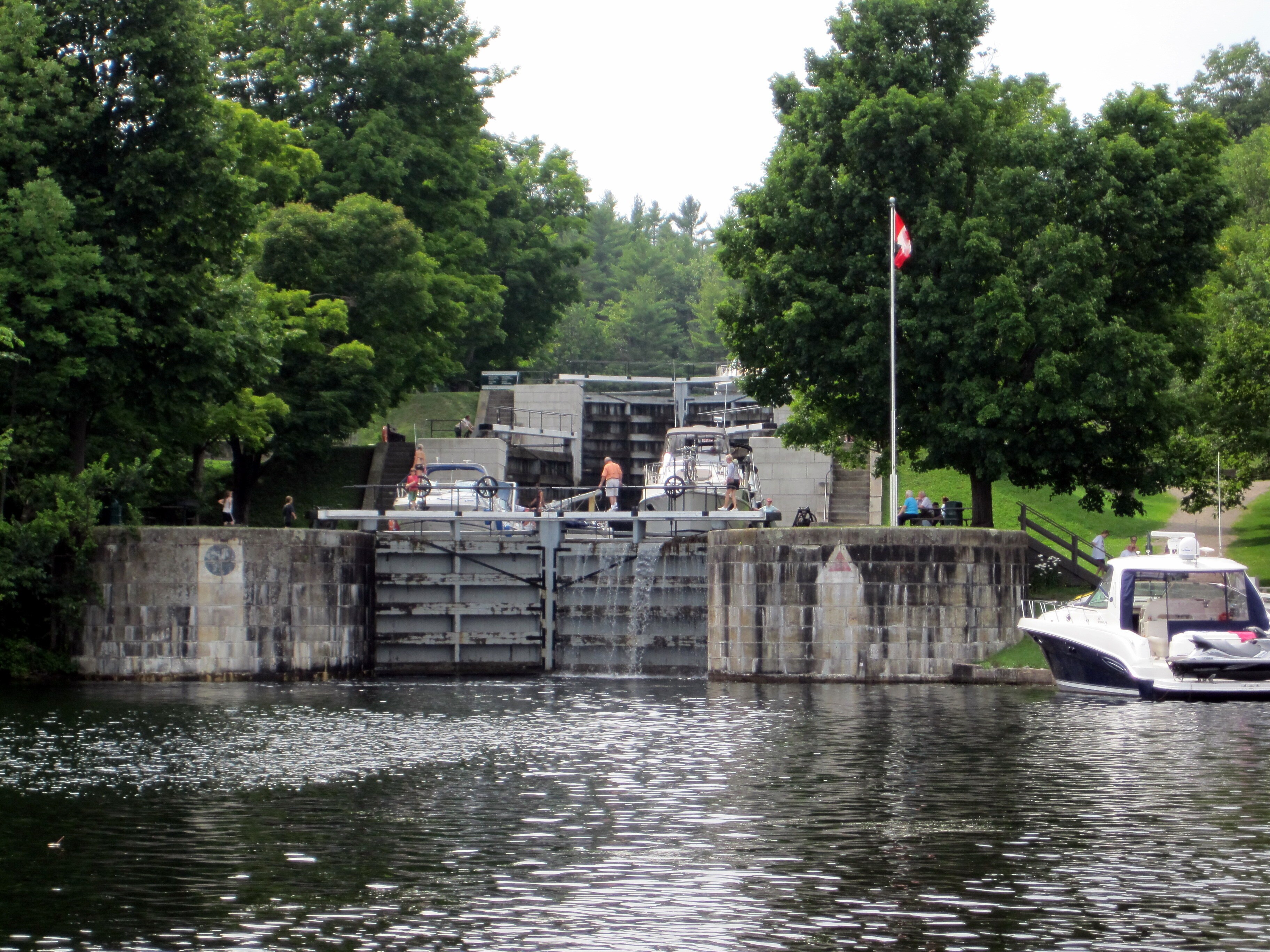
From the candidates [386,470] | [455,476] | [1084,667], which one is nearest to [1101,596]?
[1084,667]

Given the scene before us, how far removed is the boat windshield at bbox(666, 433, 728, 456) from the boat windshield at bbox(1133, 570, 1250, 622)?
21.5 m

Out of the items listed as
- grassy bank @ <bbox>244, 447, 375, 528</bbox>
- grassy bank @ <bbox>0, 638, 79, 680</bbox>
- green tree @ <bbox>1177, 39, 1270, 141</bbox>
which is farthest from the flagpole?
green tree @ <bbox>1177, 39, 1270, 141</bbox>

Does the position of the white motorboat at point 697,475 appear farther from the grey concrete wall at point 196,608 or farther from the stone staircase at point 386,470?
the grey concrete wall at point 196,608

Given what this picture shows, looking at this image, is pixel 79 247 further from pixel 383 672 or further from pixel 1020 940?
pixel 1020 940

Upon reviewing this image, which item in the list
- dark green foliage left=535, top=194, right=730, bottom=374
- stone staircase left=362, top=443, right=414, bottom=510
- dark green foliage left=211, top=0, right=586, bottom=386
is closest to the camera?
stone staircase left=362, top=443, right=414, bottom=510

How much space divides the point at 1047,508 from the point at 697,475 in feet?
47.5

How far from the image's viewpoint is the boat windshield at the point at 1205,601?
33406 millimetres

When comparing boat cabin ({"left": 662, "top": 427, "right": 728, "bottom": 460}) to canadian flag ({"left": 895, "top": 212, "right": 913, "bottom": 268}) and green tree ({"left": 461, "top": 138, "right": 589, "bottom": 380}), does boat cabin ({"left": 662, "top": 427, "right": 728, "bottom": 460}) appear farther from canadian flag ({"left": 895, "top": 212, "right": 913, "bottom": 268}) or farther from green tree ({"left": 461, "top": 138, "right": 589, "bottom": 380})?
green tree ({"left": 461, "top": 138, "right": 589, "bottom": 380})

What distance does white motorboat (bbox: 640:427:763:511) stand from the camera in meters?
44.8

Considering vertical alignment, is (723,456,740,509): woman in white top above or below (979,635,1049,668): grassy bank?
above

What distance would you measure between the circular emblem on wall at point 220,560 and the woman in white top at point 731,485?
40.8ft

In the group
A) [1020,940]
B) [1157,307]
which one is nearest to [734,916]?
[1020,940]

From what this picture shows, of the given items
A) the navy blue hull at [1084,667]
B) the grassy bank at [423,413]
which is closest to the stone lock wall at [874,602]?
the navy blue hull at [1084,667]

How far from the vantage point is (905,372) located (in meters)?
41.9
